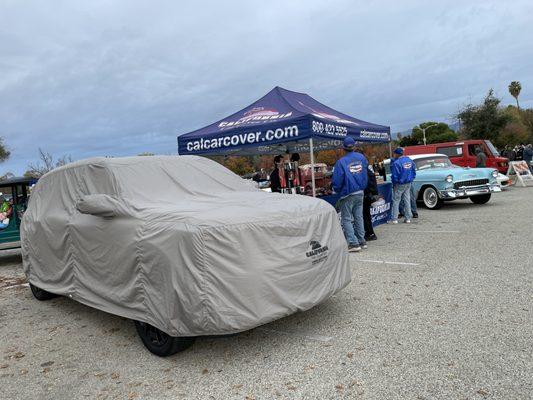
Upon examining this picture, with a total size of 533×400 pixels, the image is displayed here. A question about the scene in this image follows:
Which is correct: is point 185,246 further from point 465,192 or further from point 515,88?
point 515,88

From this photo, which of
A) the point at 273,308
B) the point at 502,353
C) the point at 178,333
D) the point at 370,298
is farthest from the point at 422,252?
the point at 178,333

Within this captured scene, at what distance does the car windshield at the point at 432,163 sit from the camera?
1364 cm

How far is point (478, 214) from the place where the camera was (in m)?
11.3

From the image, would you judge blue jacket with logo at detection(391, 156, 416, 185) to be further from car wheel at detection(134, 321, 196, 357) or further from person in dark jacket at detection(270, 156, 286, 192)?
car wheel at detection(134, 321, 196, 357)

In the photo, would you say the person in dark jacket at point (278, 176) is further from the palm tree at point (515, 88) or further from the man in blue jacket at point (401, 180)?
the palm tree at point (515, 88)

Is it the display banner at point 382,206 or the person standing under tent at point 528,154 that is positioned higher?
the person standing under tent at point 528,154

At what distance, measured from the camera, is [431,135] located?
70.6 meters

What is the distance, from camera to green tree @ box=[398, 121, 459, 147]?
65.3 meters

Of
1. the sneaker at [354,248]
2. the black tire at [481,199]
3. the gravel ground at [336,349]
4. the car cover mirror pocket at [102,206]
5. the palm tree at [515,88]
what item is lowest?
the gravel ground at [336,349]

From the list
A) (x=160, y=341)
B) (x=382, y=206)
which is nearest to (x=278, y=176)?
(x=382, y=206)

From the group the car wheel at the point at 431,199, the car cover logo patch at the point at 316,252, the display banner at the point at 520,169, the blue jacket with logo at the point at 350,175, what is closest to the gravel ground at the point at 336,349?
the car cover logo patch at the point at 316,252

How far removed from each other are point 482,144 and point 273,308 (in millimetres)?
17888

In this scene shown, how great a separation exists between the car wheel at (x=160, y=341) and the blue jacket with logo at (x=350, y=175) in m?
4.56

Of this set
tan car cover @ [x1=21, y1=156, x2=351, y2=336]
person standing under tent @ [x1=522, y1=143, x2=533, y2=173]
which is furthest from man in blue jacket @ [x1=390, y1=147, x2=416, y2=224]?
person standing under tent @ [x1=522, y1=143, x2=533, y2=173]
